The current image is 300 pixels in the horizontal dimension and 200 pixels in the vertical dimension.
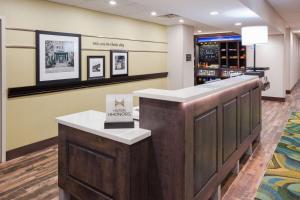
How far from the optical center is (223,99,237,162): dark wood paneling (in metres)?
3.04

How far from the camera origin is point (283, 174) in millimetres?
3488

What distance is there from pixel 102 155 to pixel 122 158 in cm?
23

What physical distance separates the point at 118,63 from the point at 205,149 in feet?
13.3

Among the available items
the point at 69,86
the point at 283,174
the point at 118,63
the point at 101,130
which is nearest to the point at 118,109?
the point at 101,130

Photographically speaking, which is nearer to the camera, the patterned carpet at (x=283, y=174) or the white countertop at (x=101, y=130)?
the white countertop at (x=101, y=130)

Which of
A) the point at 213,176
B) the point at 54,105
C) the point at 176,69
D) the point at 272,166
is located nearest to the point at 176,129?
the point at 213,176

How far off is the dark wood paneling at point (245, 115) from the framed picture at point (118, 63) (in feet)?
10.2

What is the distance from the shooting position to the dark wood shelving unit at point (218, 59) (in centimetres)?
1141

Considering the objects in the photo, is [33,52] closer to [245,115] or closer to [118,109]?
[118,109]

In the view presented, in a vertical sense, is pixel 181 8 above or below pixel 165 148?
above

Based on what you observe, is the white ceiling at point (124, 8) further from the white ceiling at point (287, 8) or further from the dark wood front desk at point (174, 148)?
the dark wood front desk at point (174, 148)

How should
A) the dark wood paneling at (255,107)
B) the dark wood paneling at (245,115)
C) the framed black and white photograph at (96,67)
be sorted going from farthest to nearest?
the framed black and white photograph at (96,67) → the dark wood paneling at (255,107) → the dark wood paneling at (245,115)

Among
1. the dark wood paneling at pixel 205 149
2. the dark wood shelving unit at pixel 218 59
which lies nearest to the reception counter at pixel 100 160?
the dark wood paneling at pixel 205 149

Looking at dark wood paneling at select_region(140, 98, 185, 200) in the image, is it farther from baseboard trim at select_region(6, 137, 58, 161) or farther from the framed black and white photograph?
the framed black and white photograph
